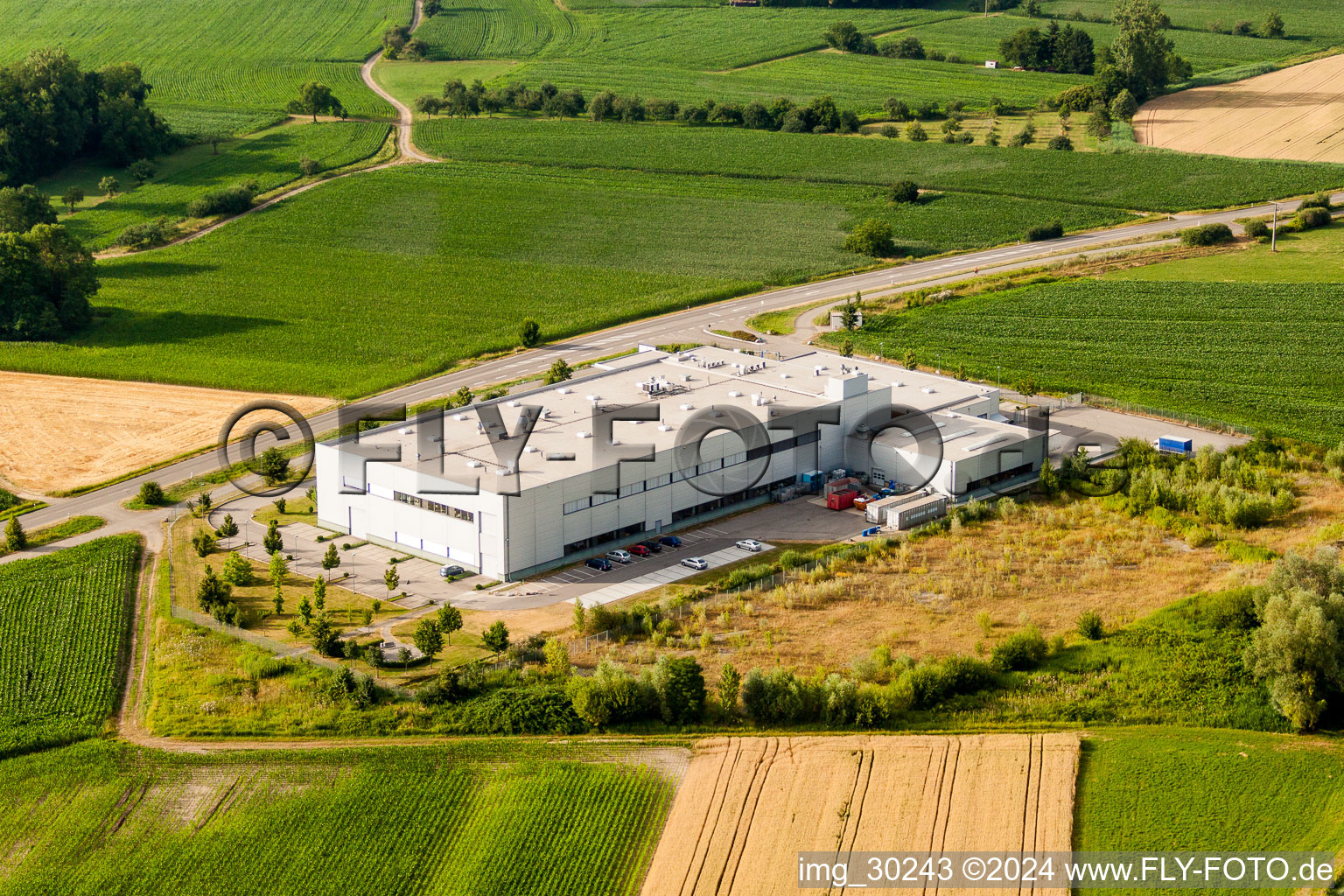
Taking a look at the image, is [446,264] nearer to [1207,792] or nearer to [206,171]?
[206,171]

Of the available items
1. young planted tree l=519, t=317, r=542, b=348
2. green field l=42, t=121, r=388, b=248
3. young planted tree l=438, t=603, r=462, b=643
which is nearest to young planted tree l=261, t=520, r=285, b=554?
young planted tree l=438, t=603, r=462, b=643

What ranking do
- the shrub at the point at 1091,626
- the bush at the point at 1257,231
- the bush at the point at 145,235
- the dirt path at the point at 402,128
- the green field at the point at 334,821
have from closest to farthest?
the green field at the point at 334,821
the shrub at the point at 1091,626
the bush at the point at 1257,231
the bush at the point at 145,235
the dirt path at the point at 402,128

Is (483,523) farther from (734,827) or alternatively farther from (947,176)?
(947,176)

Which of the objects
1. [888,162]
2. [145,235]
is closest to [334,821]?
[145,235]

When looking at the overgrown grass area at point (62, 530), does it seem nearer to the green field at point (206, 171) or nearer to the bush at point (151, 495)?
the bush at point (151, 495)

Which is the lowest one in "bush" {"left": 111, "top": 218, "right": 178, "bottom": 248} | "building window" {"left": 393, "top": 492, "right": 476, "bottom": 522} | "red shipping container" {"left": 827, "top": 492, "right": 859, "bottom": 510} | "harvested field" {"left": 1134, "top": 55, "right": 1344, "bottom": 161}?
"red shipping container" {"left": 827, "top": 492, "right": 859, "bottom": 510}

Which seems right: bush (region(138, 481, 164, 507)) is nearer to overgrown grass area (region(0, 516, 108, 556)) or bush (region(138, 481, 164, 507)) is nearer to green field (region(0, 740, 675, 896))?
overgrown grass area (region(0, 516, 108, 556))

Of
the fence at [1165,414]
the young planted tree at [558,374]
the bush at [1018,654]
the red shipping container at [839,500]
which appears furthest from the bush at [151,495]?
the fence at [1165,414]
